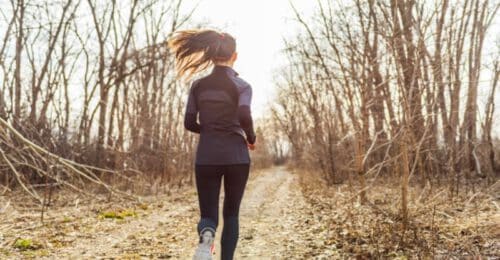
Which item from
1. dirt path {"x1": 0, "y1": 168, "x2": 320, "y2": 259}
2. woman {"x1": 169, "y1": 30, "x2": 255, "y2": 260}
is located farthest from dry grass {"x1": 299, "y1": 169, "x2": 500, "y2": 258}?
woman {"x1": 169, "y1": 30, "x2": 255, "y2": 260}

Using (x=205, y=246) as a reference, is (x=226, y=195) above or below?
above

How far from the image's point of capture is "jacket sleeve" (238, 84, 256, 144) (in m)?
3.28

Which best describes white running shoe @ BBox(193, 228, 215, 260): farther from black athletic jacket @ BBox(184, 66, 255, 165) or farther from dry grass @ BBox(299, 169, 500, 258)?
dry grass @ BBox(299, 169, 500, 258)

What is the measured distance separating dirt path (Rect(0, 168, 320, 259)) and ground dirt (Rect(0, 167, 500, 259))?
12mm

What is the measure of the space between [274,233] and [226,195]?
12.6 feet

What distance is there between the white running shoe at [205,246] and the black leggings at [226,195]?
0.14ft

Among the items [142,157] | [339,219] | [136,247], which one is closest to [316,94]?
[142,157]

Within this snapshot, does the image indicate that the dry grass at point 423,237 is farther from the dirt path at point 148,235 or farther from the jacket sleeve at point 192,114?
the jacket sleeve at point 192,114

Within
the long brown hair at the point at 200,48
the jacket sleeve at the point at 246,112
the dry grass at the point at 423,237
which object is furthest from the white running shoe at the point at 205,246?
the dry grass at the point at 423,237

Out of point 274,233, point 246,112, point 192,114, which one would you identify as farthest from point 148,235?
point 246,112

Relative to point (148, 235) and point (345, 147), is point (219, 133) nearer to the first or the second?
point (148, 235)

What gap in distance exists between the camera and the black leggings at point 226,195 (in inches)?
131

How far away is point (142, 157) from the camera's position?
50.1 feet

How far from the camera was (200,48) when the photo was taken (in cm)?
353
